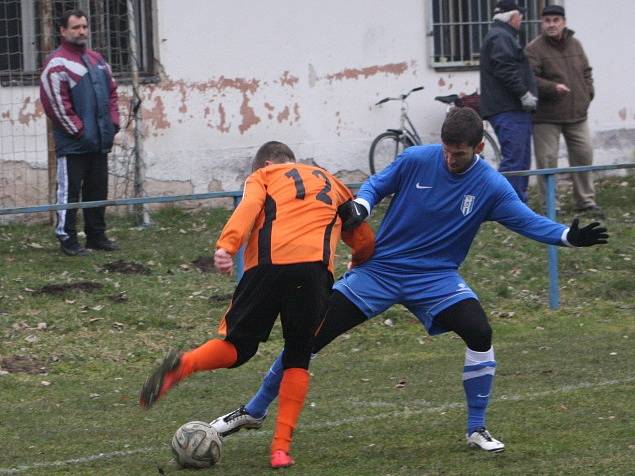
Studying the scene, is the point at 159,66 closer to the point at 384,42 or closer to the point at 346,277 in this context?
the point at 384,42

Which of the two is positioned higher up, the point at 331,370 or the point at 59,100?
the point at 59,100

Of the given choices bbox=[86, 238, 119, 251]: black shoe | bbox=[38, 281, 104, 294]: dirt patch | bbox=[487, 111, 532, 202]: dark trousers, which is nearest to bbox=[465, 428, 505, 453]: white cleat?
bbox=[38, 281, 104, 294]: dirt patch

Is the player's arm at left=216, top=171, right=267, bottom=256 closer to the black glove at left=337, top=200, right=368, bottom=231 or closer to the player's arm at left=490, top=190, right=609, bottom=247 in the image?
the black glove at left=337, top=200, right=368, bottom=231

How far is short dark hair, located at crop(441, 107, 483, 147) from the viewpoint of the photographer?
6375 mm

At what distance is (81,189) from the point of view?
39.9 feet

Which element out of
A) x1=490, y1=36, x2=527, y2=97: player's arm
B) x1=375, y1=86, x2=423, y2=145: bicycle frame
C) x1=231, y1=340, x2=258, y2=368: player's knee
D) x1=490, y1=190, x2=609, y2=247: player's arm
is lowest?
x1=231, y1=340, x2=258, y2=368: player's knee

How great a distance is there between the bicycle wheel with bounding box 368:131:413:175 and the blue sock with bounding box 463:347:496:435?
28.6 ft

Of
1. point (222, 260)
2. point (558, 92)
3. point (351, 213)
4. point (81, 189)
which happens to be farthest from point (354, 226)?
point (558, 92)

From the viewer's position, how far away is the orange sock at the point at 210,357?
633 cm

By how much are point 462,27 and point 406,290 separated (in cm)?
Result: 1007

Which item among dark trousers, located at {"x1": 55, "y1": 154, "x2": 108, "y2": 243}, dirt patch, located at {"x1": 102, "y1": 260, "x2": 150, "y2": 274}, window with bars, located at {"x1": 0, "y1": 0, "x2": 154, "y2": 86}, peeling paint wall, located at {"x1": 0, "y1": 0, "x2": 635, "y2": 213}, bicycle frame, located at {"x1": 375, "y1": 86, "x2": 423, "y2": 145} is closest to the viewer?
dirt patch, located at {"x1": 102, "y1": 260, "x2": 150, "y2": 274}

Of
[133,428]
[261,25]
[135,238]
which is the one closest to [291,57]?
[261,25]

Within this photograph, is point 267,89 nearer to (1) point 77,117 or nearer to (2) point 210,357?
(1) point 77,117

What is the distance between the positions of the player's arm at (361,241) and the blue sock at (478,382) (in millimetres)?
710
